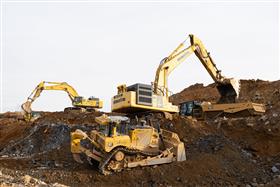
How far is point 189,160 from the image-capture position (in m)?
12.0

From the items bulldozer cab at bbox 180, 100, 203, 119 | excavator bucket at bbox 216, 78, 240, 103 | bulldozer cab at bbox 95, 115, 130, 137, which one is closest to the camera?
bulldozer cab at bbox 95, 115, 130, 137

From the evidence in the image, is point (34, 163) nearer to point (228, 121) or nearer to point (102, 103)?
point (228, 121)

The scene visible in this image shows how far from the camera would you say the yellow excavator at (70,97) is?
28592 millimetres

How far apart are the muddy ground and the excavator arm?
63.5 inches

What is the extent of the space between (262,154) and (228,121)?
2.64m

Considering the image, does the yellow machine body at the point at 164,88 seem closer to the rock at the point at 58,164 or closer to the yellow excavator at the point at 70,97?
the rock at the point at 58,164

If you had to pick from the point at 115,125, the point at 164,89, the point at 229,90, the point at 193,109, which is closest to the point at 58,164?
the point at 115,125

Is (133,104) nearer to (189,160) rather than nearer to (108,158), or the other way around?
(108,158)

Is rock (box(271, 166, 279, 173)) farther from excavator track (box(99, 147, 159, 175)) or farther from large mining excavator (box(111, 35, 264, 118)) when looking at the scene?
excavator track (box(99, 147, 159, 175))

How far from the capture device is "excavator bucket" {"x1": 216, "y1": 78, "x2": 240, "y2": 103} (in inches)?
704

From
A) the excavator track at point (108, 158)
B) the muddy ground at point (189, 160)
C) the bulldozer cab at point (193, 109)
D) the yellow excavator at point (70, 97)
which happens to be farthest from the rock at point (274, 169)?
the yellow excavator at point (70, 97)

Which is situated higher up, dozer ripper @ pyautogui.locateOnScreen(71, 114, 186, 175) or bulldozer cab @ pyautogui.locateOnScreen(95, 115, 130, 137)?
bulldozer cab @ pyautogui.locateOnScreen(95, 115, 130, 137)

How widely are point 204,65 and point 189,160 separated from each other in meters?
6.59

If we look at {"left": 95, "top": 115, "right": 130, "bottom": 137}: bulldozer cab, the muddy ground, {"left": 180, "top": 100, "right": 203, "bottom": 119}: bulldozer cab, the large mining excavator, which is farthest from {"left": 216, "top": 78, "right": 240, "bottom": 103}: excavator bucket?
{"left": 95, "top": 115, "right": 130, "bottom": 137}: bulldozer cab
